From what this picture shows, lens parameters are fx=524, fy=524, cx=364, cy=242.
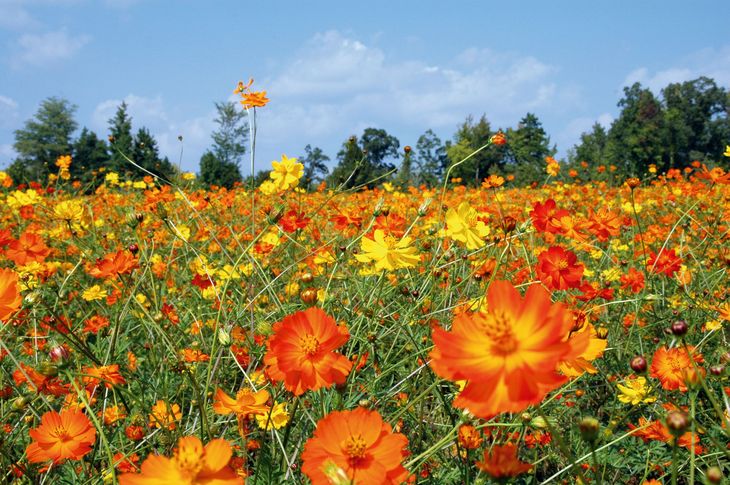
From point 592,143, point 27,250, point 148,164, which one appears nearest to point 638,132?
point 592,143

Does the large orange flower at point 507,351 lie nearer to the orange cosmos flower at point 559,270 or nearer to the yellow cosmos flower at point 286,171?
the orange cosmos flower at point 559,270

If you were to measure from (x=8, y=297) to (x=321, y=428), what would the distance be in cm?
53

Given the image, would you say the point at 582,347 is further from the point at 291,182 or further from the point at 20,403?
the point at 291,182

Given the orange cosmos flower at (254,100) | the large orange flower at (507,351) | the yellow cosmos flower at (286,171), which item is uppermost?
the orange cosmos flower at (254,100)

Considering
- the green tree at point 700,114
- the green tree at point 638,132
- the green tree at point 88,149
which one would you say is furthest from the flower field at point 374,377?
the green tree at point 700,114

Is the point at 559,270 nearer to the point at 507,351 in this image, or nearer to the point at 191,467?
the point at 507,351

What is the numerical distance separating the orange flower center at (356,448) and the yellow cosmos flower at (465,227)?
644 mm

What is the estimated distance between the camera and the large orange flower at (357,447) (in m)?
0.56

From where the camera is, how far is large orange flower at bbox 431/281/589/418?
0.45 metres

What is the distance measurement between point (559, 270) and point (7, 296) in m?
0.99

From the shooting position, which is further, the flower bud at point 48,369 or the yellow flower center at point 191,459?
the flower bud at point 48,369

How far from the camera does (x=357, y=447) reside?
0.58 meters

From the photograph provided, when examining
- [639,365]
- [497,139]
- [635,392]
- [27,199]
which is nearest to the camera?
[639,365]

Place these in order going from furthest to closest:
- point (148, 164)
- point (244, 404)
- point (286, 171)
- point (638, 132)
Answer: point (638, 132), point (148, 164), point (286, 171), point (244, 404)
